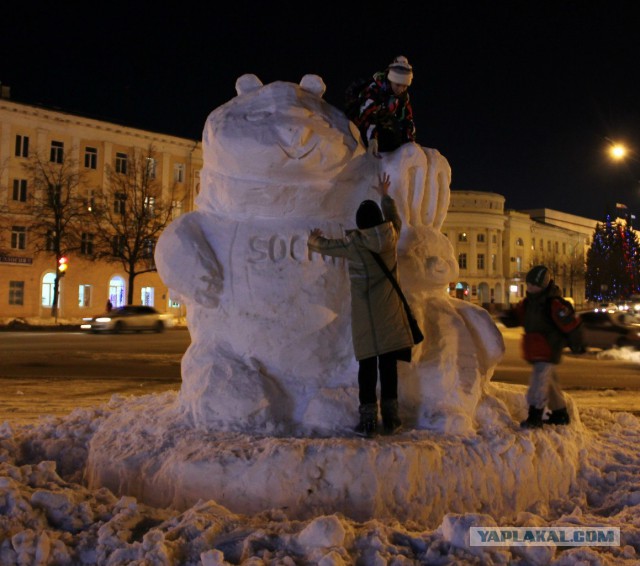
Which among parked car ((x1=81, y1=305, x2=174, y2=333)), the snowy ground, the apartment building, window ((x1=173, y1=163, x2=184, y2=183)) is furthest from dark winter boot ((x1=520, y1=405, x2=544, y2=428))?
window ((x1=173, y1=163, x2=184, y2=183))

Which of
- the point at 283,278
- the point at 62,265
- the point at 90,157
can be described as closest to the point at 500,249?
the point at 90,157

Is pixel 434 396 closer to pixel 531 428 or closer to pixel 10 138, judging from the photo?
pixel 531 428

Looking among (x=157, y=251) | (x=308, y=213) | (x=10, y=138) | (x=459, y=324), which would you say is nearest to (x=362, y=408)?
(x=459, y=324)

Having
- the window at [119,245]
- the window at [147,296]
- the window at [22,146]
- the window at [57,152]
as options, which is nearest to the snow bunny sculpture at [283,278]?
the window at [119,245]

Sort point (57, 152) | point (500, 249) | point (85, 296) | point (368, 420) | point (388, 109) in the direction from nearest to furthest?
1. point (368, 420)
2. point (388, 109)
3. point (57, 152)
4. point (85, 296)
5. point (500, 249)

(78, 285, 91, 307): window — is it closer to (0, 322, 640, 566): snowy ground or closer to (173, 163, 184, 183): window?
(173, 163, 184, 183): window

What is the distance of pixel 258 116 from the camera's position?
3.69m

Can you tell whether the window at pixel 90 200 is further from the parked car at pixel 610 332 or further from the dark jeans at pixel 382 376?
the dark jeans at pixel 382 376

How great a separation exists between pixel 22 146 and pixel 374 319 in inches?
1343

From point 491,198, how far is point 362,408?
200 ft

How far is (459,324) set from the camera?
402 cm

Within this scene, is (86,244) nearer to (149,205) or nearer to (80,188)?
(80,188)

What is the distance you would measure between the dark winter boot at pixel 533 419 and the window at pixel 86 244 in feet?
105

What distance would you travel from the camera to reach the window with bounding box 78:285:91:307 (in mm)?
35062
